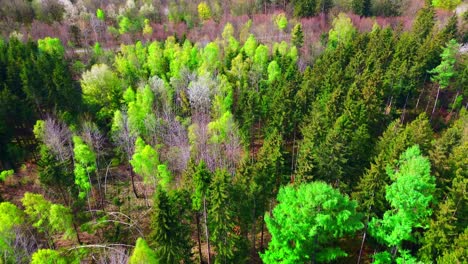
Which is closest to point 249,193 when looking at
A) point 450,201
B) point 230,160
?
point 230,160

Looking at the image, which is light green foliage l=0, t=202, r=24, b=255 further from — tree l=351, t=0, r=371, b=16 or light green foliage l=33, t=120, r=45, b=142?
tree l=351, t=0, r=371, b=16

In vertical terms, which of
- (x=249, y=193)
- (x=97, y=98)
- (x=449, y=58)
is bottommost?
(x=249, y=193)

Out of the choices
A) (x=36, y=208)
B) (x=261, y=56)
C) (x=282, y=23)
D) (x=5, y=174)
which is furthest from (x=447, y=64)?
(x=5, y=174)

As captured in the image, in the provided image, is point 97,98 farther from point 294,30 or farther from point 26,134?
point 294,30

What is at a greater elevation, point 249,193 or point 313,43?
point 313,43

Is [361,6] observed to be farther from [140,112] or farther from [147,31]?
[140,112]

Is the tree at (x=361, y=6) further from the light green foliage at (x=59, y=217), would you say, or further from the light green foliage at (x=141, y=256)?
the light green foliage at (x=141, y=256)

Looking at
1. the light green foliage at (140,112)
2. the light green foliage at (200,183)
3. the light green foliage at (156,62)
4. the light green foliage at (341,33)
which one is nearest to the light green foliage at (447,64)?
the light green foliage at (341,33)
